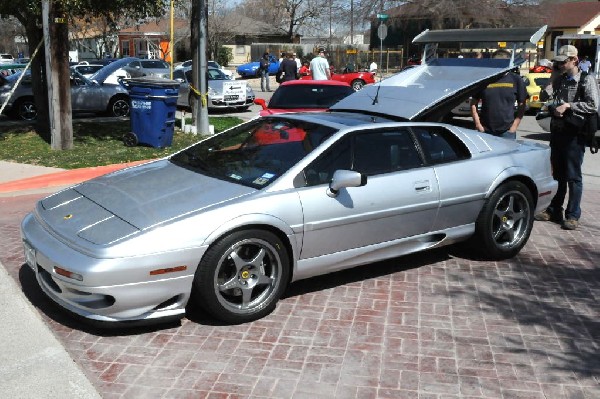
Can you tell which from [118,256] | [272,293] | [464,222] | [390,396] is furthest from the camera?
[464,222]

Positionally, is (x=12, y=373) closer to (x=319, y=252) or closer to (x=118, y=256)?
(x=118, y=256)

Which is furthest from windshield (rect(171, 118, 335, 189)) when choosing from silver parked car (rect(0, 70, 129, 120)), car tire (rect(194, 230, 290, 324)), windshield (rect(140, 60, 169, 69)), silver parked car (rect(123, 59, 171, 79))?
windshield (rect(140, 60, 169, 69))

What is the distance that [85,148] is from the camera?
11.6 meters

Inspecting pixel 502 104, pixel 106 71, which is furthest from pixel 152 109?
pixel 106 71

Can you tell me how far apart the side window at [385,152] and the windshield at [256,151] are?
0.98 ft

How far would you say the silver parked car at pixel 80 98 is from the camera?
15594 mm

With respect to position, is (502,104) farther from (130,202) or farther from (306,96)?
(130,202)

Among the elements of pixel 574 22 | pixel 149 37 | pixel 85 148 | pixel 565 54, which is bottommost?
pixel 85 148

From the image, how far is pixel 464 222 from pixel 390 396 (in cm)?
241

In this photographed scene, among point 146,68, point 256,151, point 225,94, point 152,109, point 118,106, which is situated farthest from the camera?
point 146,68

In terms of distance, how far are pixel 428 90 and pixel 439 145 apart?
88 centimetres

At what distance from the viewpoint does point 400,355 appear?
4.21 meters

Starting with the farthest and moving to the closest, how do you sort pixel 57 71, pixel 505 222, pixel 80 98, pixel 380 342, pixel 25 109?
pixel 80 98
pixel 25 109
pixel 57 71
pixel 505 222
pixel 380 342

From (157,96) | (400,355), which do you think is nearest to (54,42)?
(157,96)
